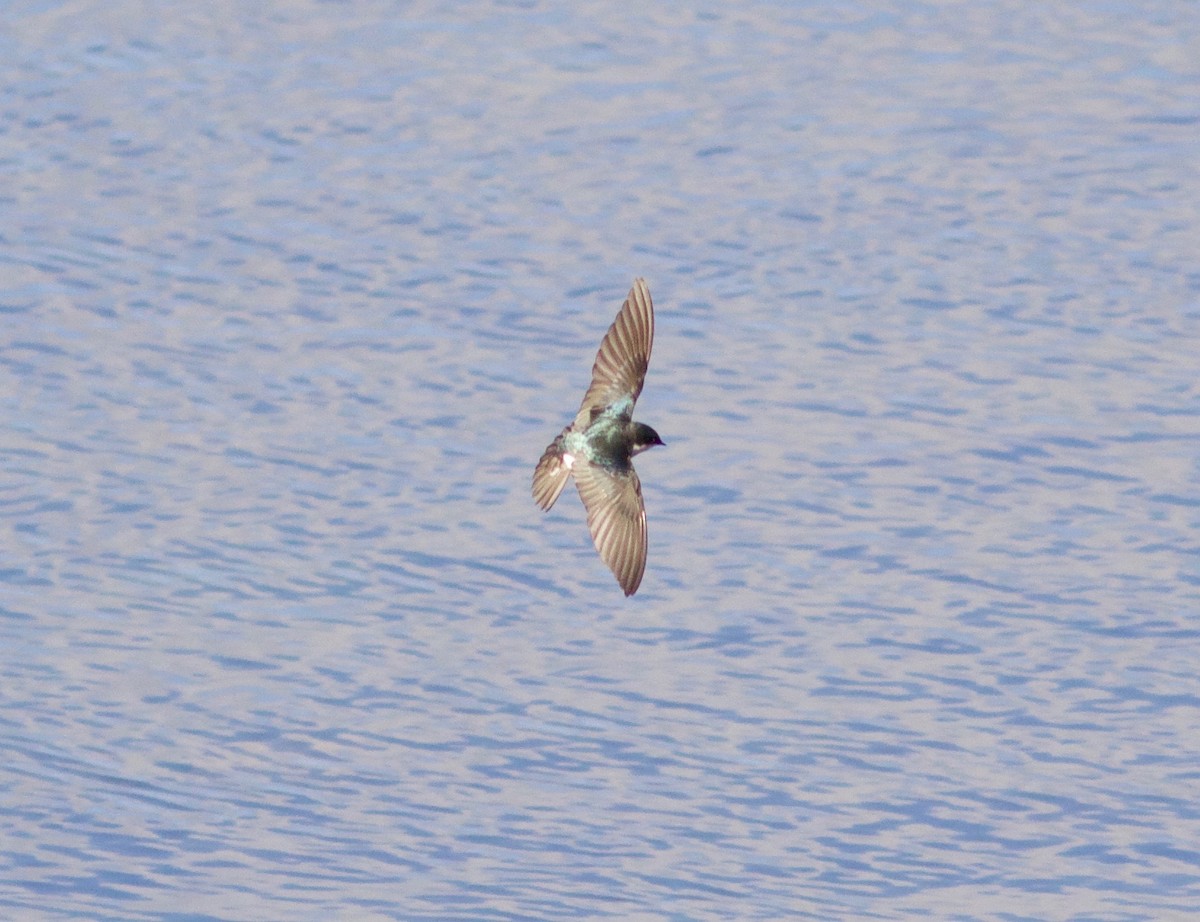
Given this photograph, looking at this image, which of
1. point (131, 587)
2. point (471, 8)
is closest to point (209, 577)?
point (131, 587)

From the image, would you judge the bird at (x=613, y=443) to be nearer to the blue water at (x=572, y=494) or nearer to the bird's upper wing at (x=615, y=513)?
the bird's upper wing at (x=615, y=513)

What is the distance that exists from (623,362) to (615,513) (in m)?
0.51

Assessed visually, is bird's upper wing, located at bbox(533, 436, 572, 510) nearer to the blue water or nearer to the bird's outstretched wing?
the bird's outstretched wing

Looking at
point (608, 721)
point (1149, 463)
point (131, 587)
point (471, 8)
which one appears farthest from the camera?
point (471, 8)

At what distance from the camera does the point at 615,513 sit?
7078 millimetres

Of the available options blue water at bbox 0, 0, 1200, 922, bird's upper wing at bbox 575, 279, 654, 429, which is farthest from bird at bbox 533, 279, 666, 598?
blue water at bbox 0, 0, 1200, 922

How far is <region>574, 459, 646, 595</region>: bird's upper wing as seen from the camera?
6.90m

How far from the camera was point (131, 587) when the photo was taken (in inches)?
442

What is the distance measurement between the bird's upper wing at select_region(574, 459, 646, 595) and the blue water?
237cm

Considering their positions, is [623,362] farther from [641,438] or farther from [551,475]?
[551,475]

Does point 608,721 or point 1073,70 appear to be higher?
point 1073,70

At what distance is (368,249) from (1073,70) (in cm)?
644

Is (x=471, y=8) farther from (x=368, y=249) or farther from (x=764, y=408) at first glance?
(x=764, y=408)

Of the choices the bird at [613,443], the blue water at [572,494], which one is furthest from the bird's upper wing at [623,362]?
the blue water at [572,494]
